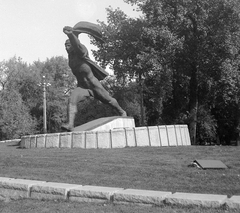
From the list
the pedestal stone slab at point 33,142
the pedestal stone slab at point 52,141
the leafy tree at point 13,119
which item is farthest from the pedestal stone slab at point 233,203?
the leafy tree at point 13,119

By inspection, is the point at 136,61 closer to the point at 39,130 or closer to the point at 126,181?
the point at 126,181

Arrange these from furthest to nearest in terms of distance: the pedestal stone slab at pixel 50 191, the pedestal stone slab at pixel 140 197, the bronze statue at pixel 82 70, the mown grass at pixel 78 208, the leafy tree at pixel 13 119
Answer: the leafy tree at pixel 13 119 → the bronze statue at pixel 82 70 → the pedestal stone slab at pixel 50 191 → the pedestal stone slab at pixel 140 197 → the mown grass at pixel 78 208

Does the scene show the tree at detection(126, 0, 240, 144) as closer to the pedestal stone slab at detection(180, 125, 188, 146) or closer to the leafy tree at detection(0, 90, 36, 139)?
the pedestal stone slab at detection(180, 125, 188, 146)

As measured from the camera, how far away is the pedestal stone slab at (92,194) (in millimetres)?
5557

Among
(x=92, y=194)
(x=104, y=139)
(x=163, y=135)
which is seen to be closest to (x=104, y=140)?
(x=104, y=139)

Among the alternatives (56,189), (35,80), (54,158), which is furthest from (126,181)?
(35,80)

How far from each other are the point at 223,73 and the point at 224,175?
635 inches

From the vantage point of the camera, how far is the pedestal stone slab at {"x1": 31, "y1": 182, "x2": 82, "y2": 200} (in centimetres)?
598

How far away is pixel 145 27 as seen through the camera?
2333 cm

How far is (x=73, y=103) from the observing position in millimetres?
15875

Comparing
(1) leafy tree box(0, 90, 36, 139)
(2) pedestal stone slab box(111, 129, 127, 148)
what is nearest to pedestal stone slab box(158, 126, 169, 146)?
(2) pedestal stone slab box(111, 129, 127, 148)

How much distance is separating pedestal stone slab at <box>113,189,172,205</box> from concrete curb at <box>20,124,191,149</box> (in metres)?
8.12

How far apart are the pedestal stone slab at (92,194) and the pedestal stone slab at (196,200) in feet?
3.29

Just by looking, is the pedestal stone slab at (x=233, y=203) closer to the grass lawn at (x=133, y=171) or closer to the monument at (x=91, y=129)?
the grass lawn at (x=133, y=171)
